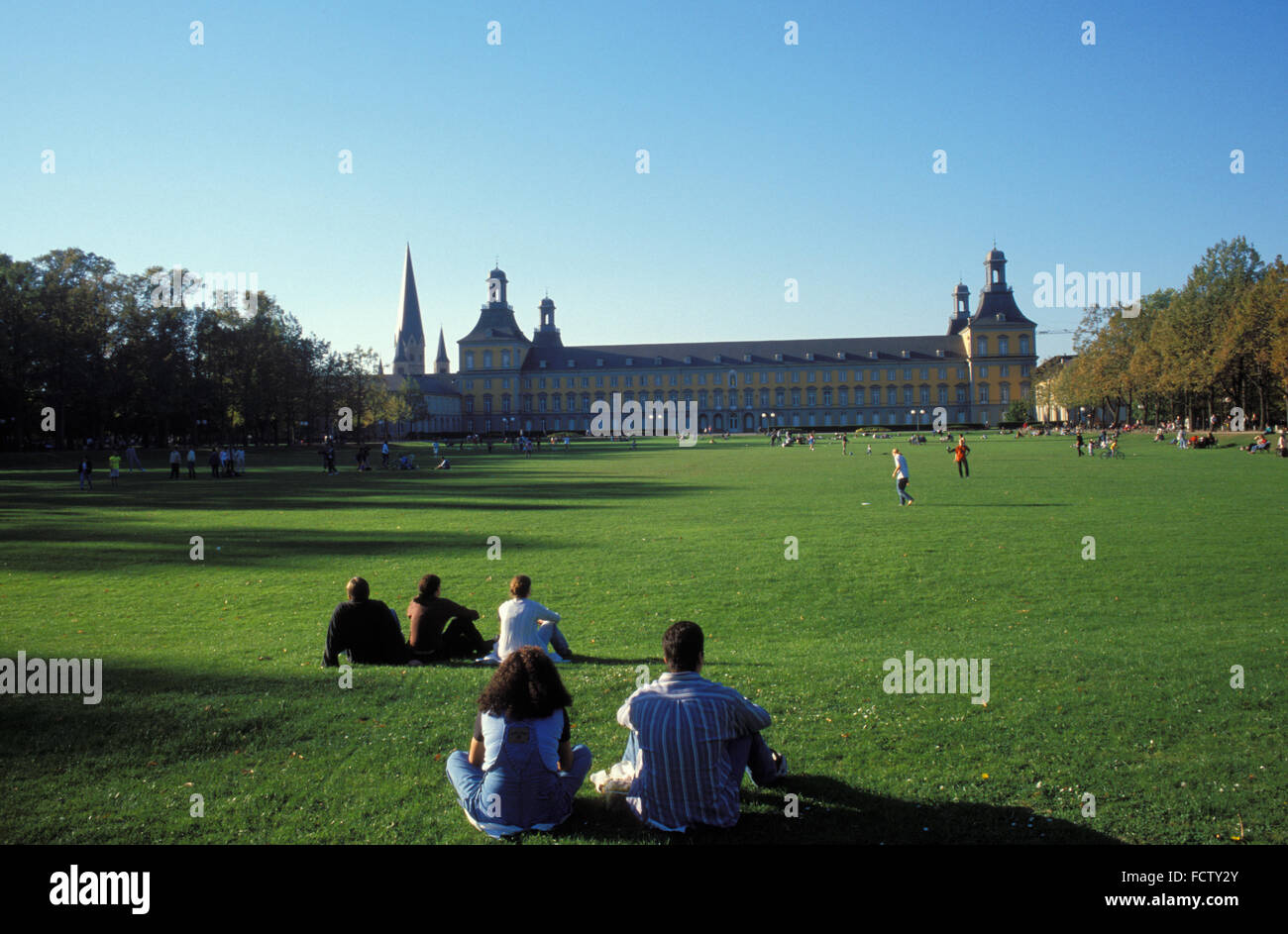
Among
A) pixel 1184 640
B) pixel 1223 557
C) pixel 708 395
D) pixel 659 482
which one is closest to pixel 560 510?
pixel 659 482

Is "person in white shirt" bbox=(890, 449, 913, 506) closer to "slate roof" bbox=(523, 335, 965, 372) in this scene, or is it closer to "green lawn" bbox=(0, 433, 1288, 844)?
"green lawn" bbox=(0, 433, 1288, 844)

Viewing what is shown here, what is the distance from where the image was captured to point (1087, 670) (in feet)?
24.4

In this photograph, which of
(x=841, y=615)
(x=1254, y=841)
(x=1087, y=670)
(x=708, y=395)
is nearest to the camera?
(x=1254, y=841)

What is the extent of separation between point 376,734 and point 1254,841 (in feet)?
17.1

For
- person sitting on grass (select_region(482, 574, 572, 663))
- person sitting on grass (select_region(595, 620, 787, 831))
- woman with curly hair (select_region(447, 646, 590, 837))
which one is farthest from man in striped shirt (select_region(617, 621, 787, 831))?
person sitting on grass (select_region(482, 574, 572, 663))

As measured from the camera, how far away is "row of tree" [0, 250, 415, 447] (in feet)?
177

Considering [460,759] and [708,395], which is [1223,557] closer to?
[460,759]

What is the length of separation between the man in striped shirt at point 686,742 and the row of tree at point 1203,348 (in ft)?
191

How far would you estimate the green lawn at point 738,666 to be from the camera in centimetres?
485

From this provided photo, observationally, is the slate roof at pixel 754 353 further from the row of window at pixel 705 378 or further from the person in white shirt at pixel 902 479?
the person in white shirt at pixel 902 479

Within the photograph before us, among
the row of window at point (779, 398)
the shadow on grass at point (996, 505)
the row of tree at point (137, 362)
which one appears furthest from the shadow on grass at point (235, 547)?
the row of window at point (779, 398)

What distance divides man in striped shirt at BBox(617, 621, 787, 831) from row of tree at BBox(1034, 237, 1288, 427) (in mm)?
58217

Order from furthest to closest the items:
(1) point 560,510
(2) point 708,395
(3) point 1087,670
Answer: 1. (2) point 708,395
2. (1) point 560,510
3. (3) point 1087,670

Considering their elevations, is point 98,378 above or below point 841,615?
above
